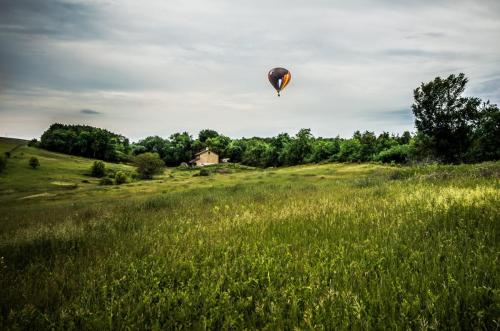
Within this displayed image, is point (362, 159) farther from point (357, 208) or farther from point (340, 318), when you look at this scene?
point (340, 318)

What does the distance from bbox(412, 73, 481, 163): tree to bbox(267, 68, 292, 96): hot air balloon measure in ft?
72.1

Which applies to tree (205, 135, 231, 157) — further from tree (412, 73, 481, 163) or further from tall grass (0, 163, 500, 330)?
tall grass (0, 163, 500, 330)

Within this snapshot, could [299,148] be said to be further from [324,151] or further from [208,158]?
[208,158]

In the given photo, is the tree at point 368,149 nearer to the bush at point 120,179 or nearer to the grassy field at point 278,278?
the bush at point 120,179

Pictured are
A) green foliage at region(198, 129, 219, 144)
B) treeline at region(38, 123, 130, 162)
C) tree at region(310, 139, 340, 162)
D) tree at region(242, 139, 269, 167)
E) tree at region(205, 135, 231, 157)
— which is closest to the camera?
tree at region(310, 139, 340, 162)

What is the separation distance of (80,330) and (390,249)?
4365mm

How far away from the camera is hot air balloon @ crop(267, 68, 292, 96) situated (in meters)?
31.5

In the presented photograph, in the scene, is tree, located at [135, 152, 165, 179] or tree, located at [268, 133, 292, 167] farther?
tree, located at [268, 133, 292, 167]

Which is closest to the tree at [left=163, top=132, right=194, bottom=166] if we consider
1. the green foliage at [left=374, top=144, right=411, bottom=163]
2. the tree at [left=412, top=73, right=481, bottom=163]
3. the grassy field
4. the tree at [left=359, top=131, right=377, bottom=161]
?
the tree at [left=359, top=131, right=377, bottom=161]

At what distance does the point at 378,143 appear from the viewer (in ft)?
252

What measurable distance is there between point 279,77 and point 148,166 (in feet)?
213

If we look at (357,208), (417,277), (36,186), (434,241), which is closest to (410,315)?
(417,277)

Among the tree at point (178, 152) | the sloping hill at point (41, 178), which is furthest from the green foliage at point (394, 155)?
the tree at point (178, 152)

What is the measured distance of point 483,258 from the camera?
388 cm
